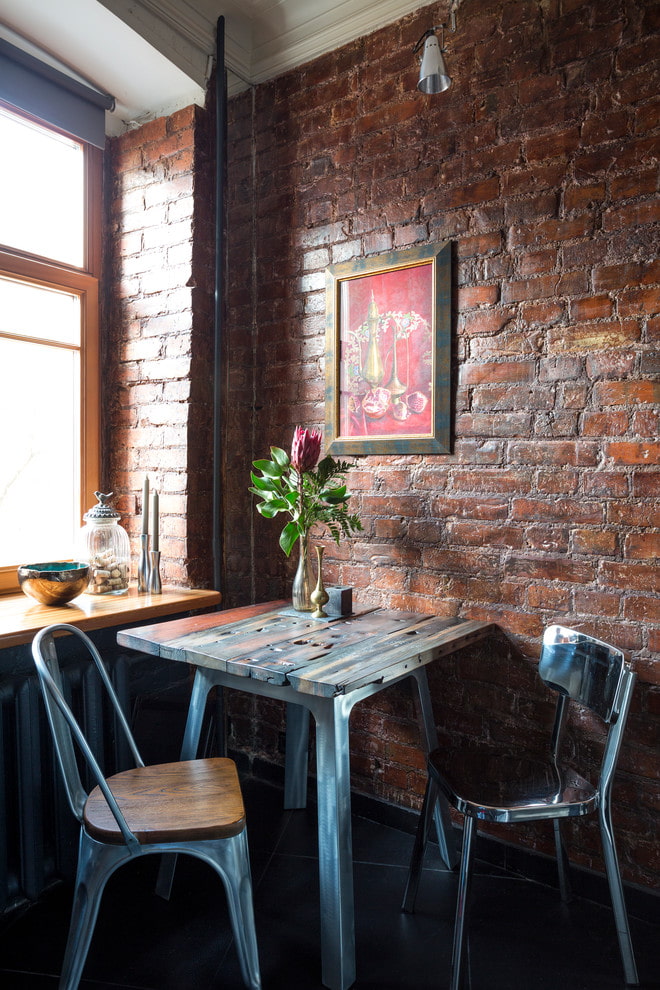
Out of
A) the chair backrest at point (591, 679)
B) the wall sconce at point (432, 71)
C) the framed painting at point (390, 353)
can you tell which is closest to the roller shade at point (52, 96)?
the framed painting at point (390, 353)

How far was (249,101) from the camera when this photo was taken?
2.64 m

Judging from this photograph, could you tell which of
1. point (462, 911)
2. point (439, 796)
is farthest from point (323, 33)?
point (462, 911)

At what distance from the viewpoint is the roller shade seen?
215 cm

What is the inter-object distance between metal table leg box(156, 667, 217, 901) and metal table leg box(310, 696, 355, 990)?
18.9 inches

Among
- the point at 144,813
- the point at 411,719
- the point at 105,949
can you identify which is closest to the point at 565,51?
the point at 411,719

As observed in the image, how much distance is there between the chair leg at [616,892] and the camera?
1.49 meters

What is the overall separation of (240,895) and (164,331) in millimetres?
1935

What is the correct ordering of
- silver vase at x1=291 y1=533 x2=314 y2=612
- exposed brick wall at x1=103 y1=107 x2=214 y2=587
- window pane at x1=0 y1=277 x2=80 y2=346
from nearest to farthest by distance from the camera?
1. silver vase at x1=291 y1=533 x2=314 y2=612
2. window pane at x1=0 y1=277 x2=80 y2=346
3. exposed brick wall at x1=103 y1=107 x2=214 y2=587

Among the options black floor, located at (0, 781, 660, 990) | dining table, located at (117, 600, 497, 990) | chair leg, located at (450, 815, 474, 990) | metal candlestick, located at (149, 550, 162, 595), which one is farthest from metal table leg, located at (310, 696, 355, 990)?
metal candlestick, located at (149, 550, 162, 595)

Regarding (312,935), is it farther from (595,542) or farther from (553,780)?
(595,542)

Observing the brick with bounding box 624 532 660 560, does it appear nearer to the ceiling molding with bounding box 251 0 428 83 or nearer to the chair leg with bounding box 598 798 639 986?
the chair leg with bounding box 598 798 639 986

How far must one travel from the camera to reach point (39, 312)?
239 centimetres

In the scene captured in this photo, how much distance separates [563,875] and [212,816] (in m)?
1.12

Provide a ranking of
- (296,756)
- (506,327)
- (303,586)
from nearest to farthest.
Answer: (506,327)
(303,586)
(296,756)
